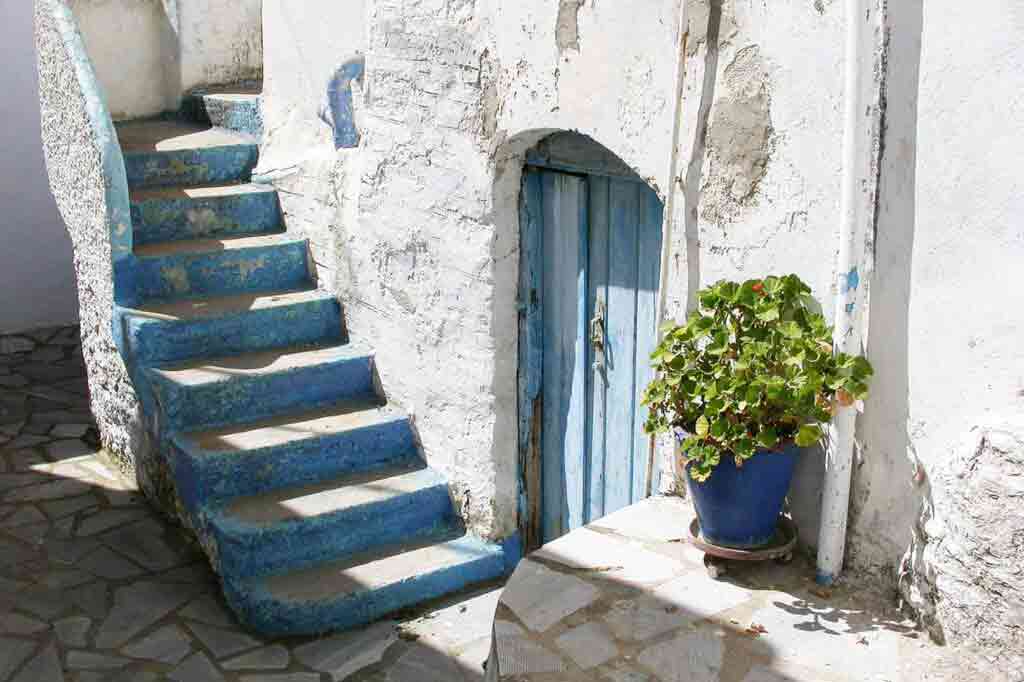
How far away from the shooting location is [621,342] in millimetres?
5605

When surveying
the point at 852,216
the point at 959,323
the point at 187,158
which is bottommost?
the point at 959,323

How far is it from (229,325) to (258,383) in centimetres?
46

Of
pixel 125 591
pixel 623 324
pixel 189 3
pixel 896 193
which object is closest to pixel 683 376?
pixel 896 193

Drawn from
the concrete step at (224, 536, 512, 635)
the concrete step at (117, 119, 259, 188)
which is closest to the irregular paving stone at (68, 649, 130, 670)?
the concrete step at (224, 536, 512, 635)

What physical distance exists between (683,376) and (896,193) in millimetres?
946

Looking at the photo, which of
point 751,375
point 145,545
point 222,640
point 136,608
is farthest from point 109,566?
point 751,375

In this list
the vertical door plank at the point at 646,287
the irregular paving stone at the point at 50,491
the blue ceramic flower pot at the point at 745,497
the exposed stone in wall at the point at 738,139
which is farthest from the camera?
the irregular paving stone at the point at 50,491

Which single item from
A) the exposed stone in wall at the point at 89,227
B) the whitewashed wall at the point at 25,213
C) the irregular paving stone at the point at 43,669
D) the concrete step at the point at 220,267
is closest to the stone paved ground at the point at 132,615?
the irregular paving stone at the point at 43,669

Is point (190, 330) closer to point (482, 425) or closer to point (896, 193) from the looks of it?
point (482, 425)

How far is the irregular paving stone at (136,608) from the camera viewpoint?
5.91 metres

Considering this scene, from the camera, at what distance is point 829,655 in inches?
153

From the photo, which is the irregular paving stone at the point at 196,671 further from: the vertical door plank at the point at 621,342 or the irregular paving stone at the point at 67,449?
the irregular paving stone at the point at 67,449

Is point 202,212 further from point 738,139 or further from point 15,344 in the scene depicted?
point 738,139

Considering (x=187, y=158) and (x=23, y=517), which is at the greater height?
(x=187, y=158)
